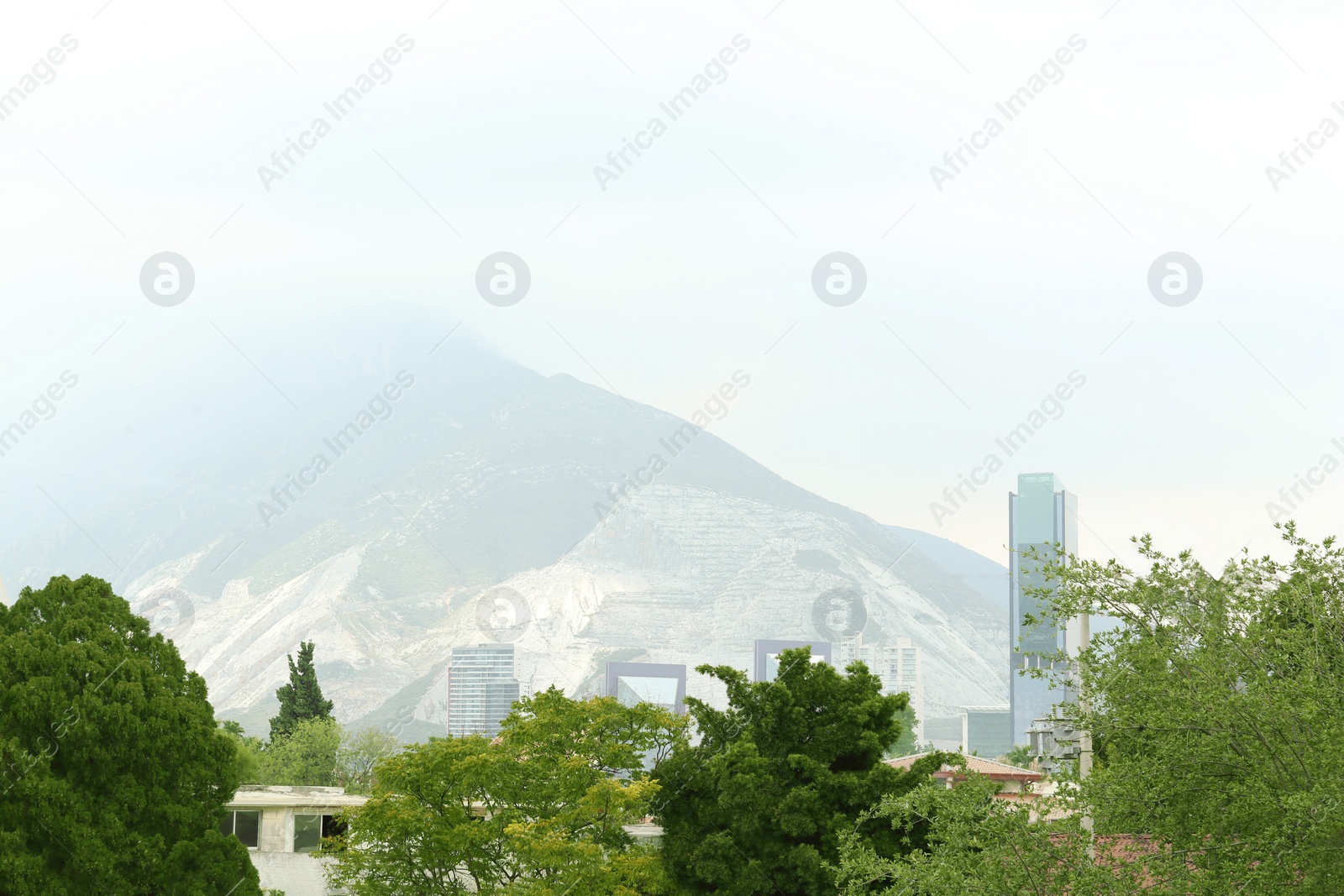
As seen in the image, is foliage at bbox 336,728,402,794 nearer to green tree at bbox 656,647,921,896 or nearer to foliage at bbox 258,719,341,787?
foliage at bbox 258,719,341,787

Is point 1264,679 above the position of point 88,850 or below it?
above

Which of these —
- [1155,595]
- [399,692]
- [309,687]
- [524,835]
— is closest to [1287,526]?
[1155,595]

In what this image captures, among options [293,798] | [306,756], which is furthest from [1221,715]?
[306,756]

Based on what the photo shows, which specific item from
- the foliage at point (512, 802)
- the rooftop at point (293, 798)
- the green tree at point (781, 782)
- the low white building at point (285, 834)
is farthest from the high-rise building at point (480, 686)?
the green tree at point (781, 782)

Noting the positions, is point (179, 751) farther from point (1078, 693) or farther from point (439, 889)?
point (1078, 693)

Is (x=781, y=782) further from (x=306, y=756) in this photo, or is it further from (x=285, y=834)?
(x=306, y=756)
